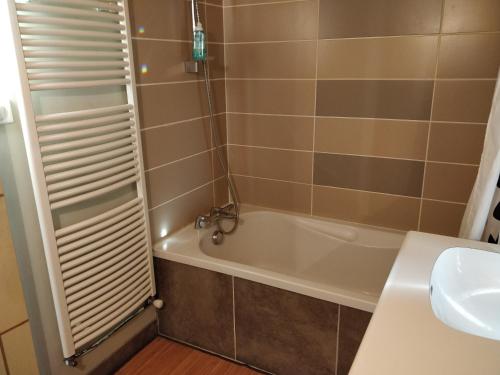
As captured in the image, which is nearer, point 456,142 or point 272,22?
point 456,142

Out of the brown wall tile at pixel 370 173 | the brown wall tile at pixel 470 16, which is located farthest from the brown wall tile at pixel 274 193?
the brown wall tile at pixel 470 16

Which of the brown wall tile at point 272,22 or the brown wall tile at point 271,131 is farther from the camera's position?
the brown wall tile at point 271,131

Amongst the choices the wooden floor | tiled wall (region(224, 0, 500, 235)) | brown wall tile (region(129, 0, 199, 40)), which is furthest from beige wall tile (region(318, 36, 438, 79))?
the wooden floor

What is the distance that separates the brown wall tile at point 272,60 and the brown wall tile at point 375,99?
14 centimetres

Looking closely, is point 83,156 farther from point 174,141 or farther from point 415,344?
point 415,344

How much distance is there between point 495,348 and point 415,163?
1.36 meters

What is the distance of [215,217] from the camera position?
2.25 meters

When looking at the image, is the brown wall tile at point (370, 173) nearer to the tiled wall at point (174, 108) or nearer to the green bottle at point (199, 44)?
the tiled wall at point (174, 108)

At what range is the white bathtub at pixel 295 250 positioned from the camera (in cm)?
187

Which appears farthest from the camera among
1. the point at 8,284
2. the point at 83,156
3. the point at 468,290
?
the point at 83,156

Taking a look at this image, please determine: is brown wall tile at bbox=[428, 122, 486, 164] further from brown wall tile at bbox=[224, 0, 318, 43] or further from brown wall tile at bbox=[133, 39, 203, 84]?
brown wall tile at bbox=[133, 39, 203, 84]

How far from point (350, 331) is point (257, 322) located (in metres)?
0.42

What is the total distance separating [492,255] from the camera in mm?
1053

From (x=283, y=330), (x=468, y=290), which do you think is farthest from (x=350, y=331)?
(x=468, y=290)
